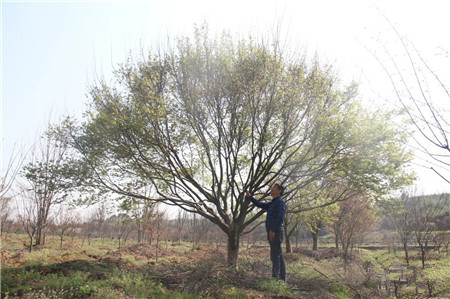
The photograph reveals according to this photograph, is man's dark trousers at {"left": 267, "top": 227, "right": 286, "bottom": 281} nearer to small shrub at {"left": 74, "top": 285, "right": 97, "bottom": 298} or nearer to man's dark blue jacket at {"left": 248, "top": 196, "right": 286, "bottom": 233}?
man's dark blue jacket at {"left": 248, "top": 196, "right": 286, "bottom": 233}

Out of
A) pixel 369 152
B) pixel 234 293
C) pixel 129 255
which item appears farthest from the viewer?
pixel 129 255

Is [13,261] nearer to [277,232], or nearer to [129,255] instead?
[129,255]

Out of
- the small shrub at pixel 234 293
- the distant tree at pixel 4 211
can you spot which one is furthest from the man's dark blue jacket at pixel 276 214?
the distant tree at pixel 4 211

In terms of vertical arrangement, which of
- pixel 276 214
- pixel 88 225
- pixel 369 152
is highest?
pixel 369 152

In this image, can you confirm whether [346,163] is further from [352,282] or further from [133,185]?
[133,185]

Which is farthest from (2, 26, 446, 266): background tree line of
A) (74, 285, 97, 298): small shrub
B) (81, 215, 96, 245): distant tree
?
(81, 215, 96, 245): distant tree

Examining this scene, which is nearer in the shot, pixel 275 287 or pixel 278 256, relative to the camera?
pixel 275 287

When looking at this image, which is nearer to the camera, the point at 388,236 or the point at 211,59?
the point at 211,59

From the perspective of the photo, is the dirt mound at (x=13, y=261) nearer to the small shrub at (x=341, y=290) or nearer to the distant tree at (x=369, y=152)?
the small shrub at (x=341, y=290)

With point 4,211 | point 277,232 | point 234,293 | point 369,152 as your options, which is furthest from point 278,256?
point 4,211

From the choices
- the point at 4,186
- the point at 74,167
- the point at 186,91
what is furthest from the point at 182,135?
the point at 4,186

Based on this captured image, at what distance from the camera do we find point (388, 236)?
28406 millimetres

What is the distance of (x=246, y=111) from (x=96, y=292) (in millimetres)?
6154

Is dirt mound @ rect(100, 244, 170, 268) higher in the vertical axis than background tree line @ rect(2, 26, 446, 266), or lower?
lower
